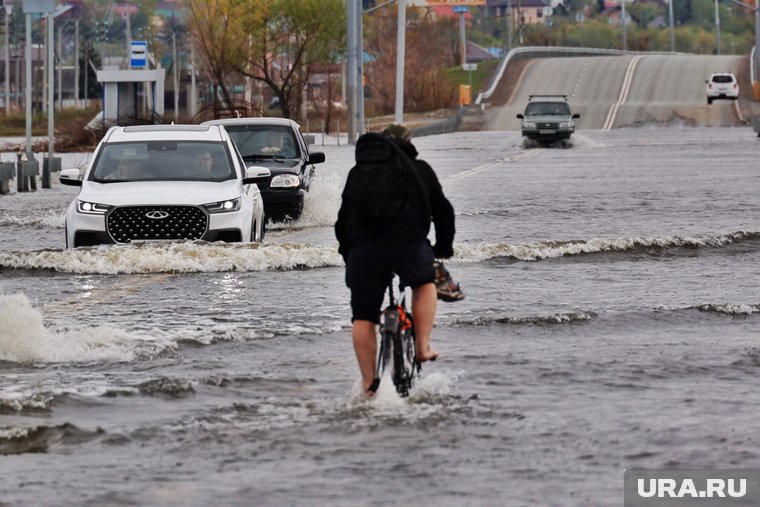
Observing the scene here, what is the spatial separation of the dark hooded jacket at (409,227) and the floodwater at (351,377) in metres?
0.82

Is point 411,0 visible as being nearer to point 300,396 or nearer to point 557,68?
point 557,68

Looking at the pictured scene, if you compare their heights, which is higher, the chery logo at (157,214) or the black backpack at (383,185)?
the black backpack at (383,185)

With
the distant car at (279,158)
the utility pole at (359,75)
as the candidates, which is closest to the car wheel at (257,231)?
the distant car at (279,158)

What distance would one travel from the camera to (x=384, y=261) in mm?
9977

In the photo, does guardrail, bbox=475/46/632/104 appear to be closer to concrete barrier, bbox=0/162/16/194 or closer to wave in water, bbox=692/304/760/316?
concrete barrier, bbox=0/162/16/194

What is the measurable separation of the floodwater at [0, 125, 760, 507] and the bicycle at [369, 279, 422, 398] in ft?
0.35

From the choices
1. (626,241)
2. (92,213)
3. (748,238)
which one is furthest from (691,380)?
(748,238)

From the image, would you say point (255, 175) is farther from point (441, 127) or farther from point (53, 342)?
point (441, 127)

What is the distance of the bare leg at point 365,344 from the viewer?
9.99 metres

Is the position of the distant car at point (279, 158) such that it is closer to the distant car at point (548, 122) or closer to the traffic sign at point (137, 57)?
the distant car at point (548, 122)

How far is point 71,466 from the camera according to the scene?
28.5 feet

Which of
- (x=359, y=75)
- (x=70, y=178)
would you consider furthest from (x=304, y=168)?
(x=359, y=75)

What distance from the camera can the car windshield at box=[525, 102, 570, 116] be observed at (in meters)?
63.1

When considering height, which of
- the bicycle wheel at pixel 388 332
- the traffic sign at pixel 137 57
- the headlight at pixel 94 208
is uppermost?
the traffic sign at pixel 137 57
